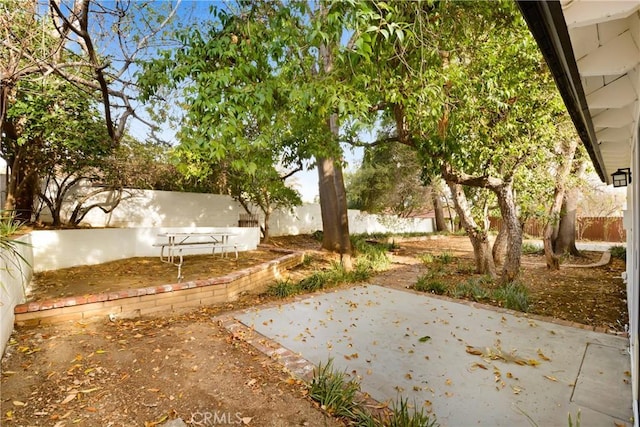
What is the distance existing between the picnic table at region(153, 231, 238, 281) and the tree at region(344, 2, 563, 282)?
14.7 ft

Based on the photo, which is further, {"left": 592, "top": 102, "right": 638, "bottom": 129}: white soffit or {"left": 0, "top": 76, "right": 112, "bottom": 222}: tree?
{"left": 0, "top": 76, "right": 112, "bottom": 222}: tree

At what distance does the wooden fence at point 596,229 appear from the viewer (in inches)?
648

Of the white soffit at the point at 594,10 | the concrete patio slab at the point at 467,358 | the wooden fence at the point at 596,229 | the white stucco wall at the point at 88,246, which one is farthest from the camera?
the wooden fence at the point at 596,229

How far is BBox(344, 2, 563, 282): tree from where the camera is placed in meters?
3.98

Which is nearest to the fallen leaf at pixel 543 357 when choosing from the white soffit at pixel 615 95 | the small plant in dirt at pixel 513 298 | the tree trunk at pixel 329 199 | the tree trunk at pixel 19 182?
the small plant in dirt at pixel 513 298

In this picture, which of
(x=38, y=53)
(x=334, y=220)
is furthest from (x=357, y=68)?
(x=334, y=220)

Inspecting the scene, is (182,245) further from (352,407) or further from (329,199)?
(329,199)

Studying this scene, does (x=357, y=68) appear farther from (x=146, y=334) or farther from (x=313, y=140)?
(x=146, y=334)

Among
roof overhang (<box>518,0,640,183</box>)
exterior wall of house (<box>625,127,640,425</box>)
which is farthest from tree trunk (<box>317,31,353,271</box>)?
roof overhang (<box>518,0,640,183</box>)

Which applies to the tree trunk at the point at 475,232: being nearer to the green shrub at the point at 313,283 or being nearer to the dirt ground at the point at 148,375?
the dirt ground at the point at 148,375

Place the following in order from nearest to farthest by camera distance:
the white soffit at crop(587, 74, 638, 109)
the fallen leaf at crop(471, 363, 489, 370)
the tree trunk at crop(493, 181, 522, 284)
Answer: the white soffit at crop(587, 74, 638, 109), the fallen leaf at crop(471, 363, 489, 370), the tree trunk at crop(493, 181, 522, 284)

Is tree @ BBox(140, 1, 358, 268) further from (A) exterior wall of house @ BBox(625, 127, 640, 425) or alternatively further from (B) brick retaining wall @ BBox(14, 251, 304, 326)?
(A) exterior wall of house @ BBox(625, 127, 640, 425)

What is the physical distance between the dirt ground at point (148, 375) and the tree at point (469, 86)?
277 centimetres

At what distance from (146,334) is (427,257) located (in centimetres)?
845
